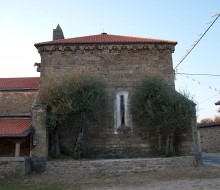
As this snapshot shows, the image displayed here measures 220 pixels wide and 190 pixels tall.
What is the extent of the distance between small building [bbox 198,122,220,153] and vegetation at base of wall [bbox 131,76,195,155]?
12.1 meters

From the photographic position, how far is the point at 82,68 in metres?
17.3

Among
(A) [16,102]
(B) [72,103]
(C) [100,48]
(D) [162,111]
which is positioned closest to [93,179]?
(B) [72,103]

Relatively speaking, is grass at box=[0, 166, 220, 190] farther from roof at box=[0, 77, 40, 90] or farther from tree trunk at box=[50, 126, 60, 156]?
roof at box=[0, 77, 40, 90]

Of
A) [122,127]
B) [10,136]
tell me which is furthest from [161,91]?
[10,136]

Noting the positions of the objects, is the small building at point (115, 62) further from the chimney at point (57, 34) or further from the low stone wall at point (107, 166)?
the chimney at point (57, 34)

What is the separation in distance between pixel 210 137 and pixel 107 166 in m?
17.3

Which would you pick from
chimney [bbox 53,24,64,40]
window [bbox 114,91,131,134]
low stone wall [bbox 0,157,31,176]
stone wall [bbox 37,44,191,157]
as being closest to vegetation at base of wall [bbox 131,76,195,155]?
window [bbox 114,91,131,134]

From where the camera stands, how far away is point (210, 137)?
28.0 meters

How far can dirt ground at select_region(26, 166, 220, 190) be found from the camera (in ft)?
31.4

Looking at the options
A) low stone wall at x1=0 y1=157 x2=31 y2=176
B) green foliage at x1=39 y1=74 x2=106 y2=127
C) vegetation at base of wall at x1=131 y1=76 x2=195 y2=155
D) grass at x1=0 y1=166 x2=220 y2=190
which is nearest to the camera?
grass at x1=0 y1=166 x2=220 y2=190

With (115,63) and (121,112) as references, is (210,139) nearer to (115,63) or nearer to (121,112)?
(121,112)

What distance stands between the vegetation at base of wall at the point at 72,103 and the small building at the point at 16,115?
1242mm

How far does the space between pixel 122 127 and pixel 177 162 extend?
3646mm

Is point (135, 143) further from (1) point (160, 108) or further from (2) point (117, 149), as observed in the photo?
(1) point (160, 108)
